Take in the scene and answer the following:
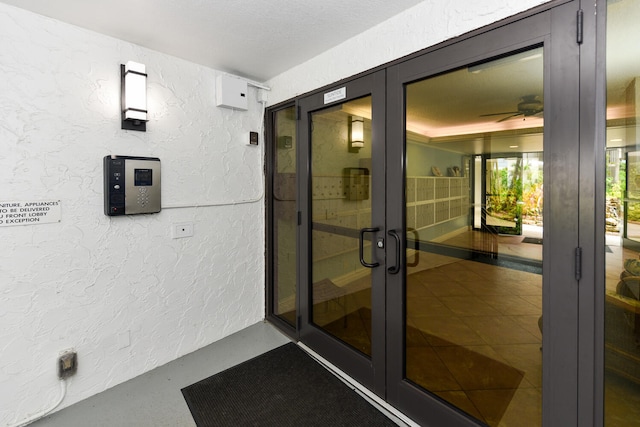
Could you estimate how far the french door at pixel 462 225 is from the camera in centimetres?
128

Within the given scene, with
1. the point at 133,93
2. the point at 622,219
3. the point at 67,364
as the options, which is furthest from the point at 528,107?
the point at 67,364

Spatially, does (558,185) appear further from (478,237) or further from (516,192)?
(478,237)

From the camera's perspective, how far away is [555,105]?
1.26m

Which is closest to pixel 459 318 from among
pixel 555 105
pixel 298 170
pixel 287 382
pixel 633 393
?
pixel 633 393

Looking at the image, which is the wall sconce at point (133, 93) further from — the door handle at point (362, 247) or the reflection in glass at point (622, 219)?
the reflection in glass at point (622, 219)

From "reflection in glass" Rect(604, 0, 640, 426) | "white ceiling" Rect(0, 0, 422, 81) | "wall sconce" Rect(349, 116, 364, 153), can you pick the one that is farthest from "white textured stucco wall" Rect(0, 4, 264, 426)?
"reflection in glass" Rect(604, 0, 640, 426)

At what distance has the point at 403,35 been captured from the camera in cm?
179

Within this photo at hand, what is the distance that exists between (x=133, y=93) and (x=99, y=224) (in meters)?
0.96

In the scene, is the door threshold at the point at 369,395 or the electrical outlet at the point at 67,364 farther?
the electrical outlet at the point at 67,364

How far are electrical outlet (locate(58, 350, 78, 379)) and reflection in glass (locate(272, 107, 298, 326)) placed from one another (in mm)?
1614

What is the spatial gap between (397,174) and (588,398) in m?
1.34

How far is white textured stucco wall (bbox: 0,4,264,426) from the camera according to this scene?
1780mm

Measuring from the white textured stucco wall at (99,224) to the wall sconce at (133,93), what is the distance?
0.22 feet

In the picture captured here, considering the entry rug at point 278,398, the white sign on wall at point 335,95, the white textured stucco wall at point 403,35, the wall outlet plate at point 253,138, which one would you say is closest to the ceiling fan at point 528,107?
the white textured stucco wall at point 403,35
